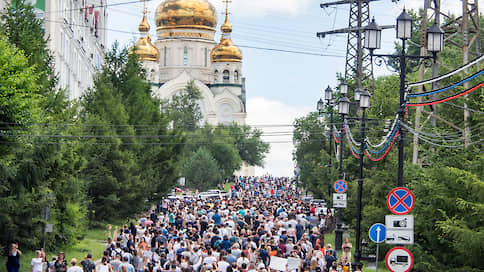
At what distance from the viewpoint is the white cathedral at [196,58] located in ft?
378

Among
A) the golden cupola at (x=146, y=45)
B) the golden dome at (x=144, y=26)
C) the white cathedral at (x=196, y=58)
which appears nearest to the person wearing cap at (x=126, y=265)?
the white cathedral at (x=196, y=58)

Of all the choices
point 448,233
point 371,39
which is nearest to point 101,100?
point 371,39

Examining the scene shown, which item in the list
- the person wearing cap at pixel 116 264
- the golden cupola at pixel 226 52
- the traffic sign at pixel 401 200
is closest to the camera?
the traffic sign at pixel 401 200

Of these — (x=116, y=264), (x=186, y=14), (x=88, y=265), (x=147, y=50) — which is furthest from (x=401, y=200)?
(x=186, y=14)

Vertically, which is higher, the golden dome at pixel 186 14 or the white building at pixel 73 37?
the golden dome at pixel 186 14

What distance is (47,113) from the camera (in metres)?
27.7

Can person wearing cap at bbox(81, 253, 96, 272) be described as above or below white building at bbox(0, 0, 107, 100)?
below

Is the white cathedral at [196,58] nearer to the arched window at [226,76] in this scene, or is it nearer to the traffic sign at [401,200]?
the arched window at [226,76]

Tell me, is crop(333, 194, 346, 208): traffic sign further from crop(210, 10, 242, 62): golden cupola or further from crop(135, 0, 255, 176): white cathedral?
crop(210, 10, 242, 62): golden cupola

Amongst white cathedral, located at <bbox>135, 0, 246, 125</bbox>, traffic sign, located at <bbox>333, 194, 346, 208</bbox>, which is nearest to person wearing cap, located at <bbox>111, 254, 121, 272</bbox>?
traffic sign, located at <bbox>333, 194, 346, 208</bbox>

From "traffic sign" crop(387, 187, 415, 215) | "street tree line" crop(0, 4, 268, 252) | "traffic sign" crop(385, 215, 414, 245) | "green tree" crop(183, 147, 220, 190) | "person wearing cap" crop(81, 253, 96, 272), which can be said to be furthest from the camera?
"green tree" crop(183, 147, 220, 190)

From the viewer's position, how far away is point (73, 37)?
50.6m

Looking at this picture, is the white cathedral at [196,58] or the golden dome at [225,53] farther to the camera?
the golden dome at [225,53]

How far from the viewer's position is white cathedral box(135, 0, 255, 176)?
11506 centimetres
